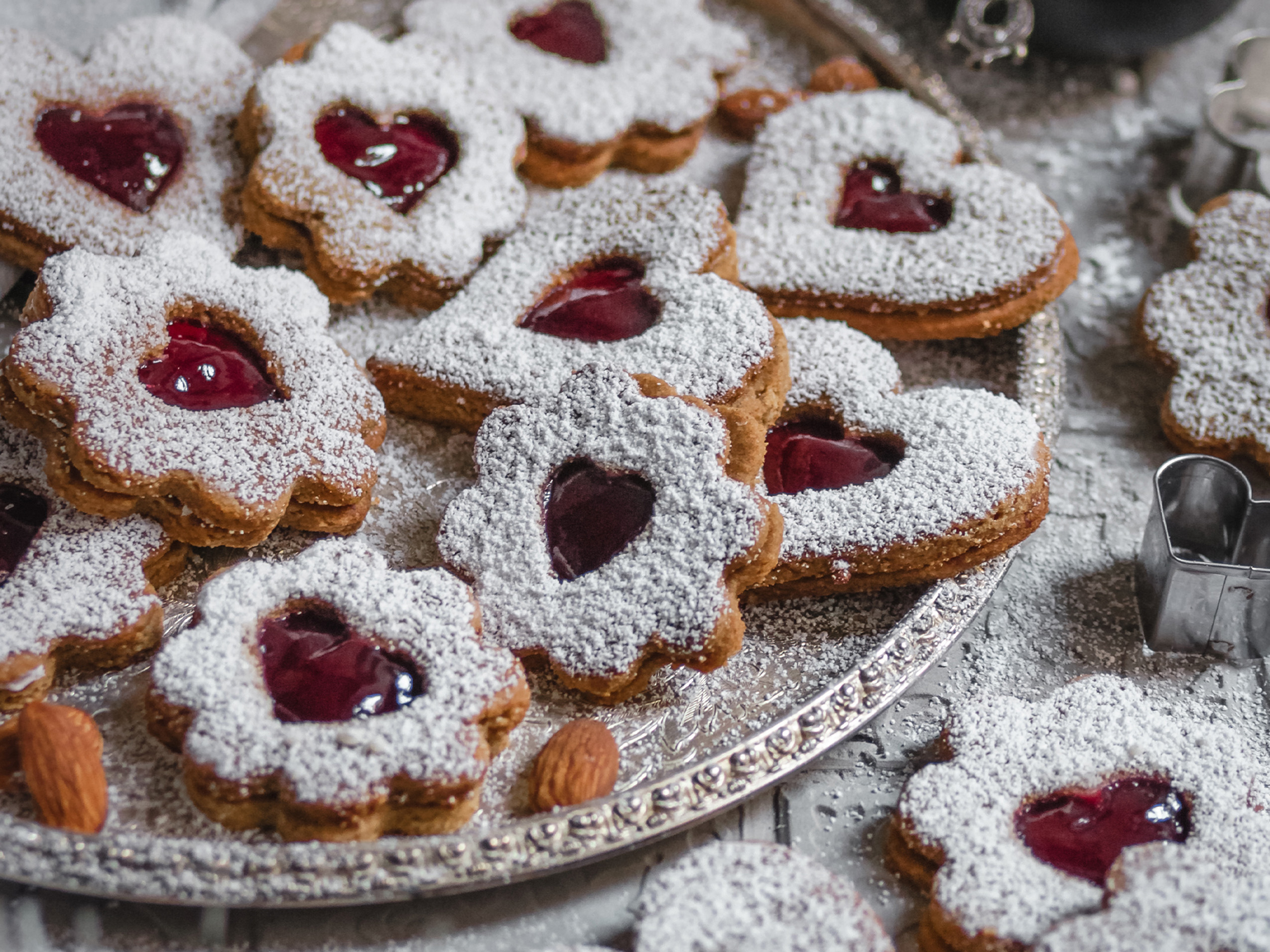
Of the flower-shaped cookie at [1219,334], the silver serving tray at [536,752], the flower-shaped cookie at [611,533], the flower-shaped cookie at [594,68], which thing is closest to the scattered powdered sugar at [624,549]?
the flower-shaped cookie at [611,533]

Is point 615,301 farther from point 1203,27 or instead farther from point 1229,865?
point 1203,27

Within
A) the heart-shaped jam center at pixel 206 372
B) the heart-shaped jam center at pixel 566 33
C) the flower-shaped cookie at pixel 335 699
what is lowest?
the flower-shaped cookie at pixel 335 699

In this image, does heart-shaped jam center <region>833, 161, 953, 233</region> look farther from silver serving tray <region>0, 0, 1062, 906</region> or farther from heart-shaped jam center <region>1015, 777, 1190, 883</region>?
heart-shaped jam center <region>1015, 777, 1190, 883</region>

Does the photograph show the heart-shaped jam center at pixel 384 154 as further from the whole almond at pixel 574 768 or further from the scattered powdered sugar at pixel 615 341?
the whole almond at pixel 574 768

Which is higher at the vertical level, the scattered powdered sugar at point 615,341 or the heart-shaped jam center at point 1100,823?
the scattered powdered sugar at point 615,341

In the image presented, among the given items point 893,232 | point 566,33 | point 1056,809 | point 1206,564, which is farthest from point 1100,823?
point 566,33

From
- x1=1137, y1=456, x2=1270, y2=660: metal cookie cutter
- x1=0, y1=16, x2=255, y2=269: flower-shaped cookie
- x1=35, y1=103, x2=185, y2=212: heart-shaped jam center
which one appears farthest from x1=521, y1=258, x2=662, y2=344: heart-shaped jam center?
x1=1137, y1=456, x2=1270, y2=660: metal cookie cutter
